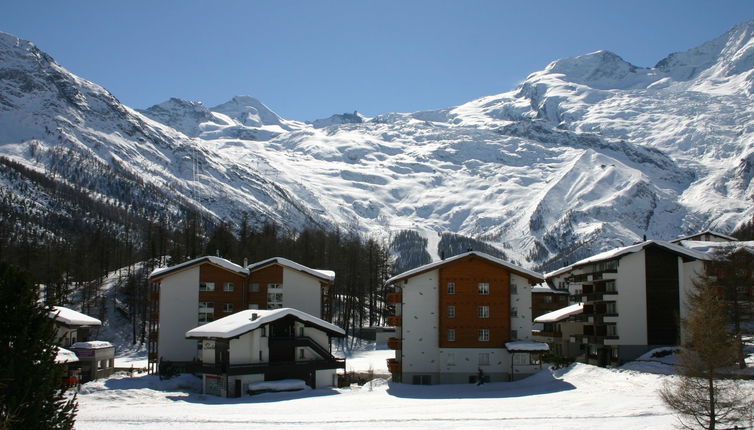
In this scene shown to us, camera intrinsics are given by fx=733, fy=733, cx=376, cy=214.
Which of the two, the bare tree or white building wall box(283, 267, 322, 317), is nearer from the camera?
the bare tree

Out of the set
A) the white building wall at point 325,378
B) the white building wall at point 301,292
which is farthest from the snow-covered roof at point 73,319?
the white building wall at point 325,378

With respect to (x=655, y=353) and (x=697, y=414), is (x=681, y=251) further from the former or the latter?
(x=697, y=414)

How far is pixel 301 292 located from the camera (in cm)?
8006

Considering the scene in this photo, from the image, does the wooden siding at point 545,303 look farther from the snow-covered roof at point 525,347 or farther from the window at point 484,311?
the snow-covered roof at point 525,347

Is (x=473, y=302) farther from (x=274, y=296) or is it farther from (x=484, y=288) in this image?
(x=274, y=296)

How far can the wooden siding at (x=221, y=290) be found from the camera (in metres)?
77.3

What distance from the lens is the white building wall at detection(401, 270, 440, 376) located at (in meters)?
66.2

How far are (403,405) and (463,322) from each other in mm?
18446

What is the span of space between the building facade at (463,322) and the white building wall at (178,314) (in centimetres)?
2194

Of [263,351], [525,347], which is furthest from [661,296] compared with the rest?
[263,351]

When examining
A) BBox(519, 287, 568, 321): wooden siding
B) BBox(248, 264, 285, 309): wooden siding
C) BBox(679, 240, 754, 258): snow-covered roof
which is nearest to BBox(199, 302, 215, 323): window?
BBox(248, 264, 285, 309): wooden siding

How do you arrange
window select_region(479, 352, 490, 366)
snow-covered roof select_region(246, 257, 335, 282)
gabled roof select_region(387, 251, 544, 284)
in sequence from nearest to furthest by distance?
1. window select_region(479, 352, 490, 366)
2. gabled roof select_region(387, 251, 544, 284)
3. snow-covered roof select_region(246, 257, 335, 282)

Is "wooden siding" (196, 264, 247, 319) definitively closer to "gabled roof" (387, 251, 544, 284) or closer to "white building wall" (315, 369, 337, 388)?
"white building wall" (315, 369, 337, 388)

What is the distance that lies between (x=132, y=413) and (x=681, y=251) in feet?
164
